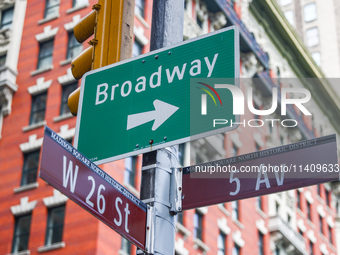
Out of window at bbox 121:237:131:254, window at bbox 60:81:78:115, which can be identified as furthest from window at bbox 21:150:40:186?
window at bbox 121:237:131:254

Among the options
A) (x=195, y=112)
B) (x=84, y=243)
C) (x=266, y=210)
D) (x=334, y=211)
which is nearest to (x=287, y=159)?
(x=195, y=112)

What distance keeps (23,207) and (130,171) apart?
461 centimetres

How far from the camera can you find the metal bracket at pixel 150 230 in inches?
209

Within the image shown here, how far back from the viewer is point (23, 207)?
28.3m

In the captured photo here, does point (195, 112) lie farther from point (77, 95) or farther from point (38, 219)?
point (38, 219)

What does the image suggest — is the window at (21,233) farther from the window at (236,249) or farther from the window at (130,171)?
the window at (236,249)

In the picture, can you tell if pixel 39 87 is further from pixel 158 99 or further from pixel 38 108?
pixel 158 99

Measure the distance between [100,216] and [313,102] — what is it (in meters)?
49.7

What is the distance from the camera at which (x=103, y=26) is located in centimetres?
609

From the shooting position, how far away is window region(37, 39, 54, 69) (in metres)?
31.9

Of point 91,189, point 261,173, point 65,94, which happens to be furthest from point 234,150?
point 91,189

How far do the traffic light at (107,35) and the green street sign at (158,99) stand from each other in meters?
0.14

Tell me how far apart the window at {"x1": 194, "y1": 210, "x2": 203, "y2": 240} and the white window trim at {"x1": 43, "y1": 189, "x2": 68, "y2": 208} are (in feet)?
24.7

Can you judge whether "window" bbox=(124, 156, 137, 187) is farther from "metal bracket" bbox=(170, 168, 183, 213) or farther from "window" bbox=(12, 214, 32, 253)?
"metal bracket" bbox=(170, 168, 183, 213)
